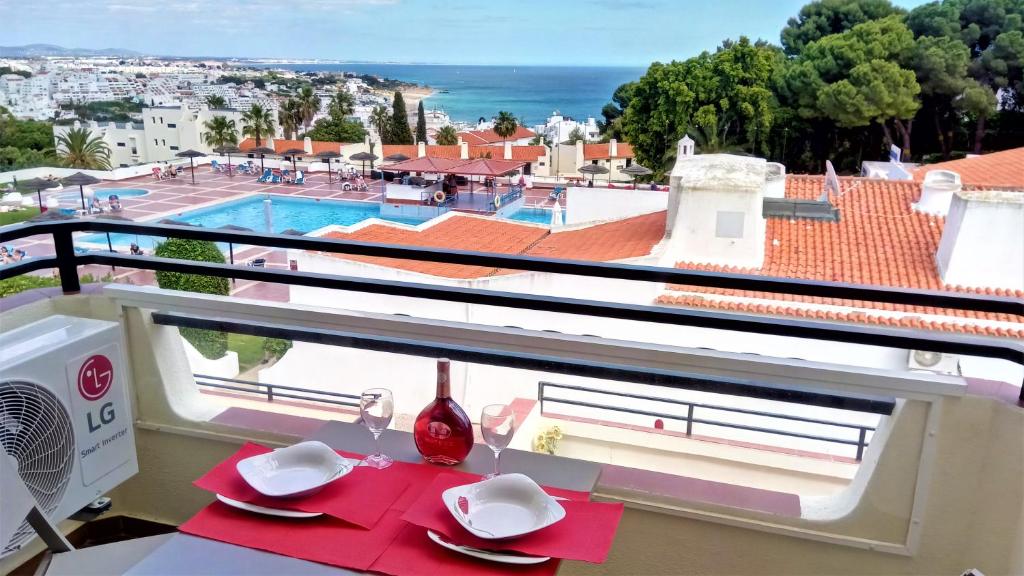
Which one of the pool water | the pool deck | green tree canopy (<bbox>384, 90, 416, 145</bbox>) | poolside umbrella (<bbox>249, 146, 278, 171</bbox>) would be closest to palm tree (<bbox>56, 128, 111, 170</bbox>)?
the pool deck

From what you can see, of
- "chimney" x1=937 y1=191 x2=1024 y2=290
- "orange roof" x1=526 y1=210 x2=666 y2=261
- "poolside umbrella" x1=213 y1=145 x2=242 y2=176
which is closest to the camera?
"chimney" x1=937 y1=191 x2=1024 y2=290

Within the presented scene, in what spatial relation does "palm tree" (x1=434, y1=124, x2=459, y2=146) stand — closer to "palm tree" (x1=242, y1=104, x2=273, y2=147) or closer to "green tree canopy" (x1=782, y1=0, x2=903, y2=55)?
"palm tree" (x1=242, y1=104, x2=273, y2=147)

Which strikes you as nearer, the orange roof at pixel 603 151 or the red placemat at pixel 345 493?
the red placemat at pixel 345 493

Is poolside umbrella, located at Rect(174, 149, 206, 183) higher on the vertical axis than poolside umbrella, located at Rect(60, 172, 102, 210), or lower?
higher

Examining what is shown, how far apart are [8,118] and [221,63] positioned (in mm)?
13503

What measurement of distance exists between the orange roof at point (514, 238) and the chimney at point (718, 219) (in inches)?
21.6

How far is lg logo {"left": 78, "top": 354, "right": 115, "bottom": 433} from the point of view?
125 cm

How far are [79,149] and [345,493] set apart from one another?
20.8 meters

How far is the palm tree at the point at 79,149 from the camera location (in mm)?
17828

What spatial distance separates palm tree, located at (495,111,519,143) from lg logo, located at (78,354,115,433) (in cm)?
2675

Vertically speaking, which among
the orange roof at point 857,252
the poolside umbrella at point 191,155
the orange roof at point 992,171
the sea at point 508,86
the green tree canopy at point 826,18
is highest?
the green tree canopy at point 826,18

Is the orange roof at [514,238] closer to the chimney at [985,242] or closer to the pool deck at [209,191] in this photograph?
the chimney at [985,242]

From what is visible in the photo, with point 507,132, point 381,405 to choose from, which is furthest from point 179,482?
point 507,132

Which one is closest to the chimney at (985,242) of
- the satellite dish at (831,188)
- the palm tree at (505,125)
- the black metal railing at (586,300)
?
the satellite dish at (831,188)
